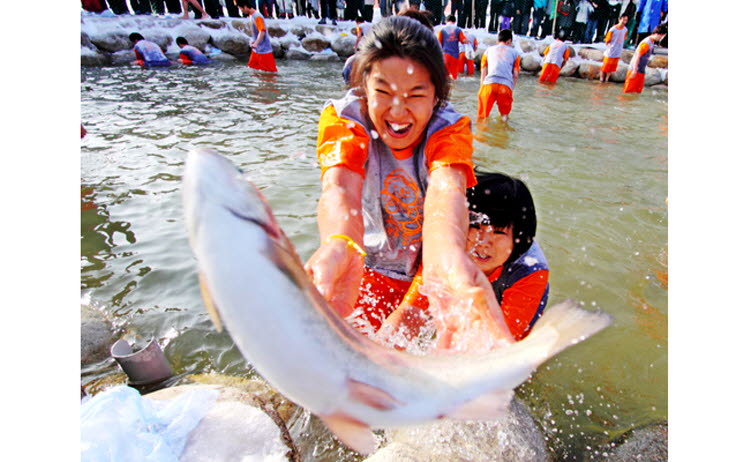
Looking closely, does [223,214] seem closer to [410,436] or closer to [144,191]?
[410,436]

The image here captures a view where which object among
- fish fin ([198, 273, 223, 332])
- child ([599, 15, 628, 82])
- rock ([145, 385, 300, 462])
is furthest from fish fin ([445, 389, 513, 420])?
child ([599, 15, 628, 82])

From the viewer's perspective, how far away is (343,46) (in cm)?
2077

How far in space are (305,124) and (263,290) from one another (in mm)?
9032

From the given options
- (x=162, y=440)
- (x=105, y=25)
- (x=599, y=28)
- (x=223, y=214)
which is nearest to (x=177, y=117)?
(x=162, y=440)

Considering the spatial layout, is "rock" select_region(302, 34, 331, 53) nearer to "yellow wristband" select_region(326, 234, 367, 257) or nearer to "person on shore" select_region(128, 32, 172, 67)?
"person on shore" select_region(128, 32, 172, 67)

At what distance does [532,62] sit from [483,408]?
70.5 ft

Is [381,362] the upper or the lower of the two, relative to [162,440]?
upper

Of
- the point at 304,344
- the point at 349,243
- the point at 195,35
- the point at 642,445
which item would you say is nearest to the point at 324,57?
the point at 195,35

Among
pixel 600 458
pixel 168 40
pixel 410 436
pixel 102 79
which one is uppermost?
pixel 168 40

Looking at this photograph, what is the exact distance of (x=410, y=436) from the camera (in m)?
2.62

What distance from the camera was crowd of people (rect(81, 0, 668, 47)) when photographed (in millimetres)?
19766

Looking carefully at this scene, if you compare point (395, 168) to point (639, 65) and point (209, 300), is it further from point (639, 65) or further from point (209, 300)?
point (639, 65)

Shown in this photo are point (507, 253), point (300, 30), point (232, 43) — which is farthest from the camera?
point (300, 30)

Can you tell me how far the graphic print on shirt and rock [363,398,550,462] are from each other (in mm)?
1295
